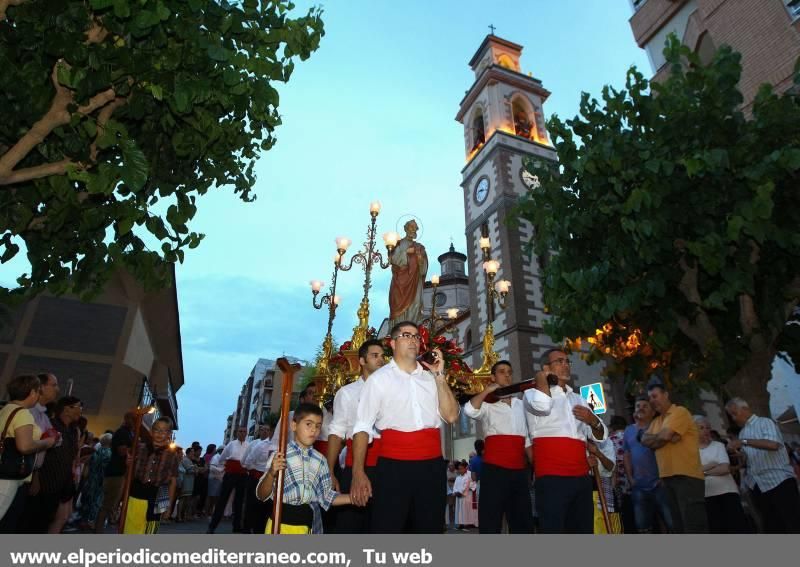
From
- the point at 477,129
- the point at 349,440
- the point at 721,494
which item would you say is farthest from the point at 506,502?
the point at 477,129

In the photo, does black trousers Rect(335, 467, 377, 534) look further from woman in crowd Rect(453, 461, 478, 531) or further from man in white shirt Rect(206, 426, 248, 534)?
woman in crowd Rect(453, 461, 478, 531)

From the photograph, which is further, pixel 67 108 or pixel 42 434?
pixel 42 434

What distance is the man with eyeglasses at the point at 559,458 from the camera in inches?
161

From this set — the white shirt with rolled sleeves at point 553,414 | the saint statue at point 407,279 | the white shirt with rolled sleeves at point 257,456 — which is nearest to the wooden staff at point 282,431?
the white shirt with rolled sleeves at point 553,414

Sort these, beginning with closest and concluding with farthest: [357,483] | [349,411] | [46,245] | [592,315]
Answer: [357,483] → [349,411] → [46,245] → [592,315]

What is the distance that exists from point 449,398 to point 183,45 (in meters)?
3.96

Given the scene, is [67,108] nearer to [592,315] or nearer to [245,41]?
[245,41]

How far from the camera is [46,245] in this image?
217 inches

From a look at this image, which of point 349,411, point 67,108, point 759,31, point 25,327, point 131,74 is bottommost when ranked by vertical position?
point 349,411

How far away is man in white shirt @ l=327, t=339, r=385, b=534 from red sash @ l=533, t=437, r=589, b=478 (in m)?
1.51

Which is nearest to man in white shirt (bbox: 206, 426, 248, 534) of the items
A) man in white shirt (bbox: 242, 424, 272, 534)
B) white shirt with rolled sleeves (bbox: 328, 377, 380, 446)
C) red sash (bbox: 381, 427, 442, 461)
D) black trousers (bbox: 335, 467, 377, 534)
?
man in white shirt (bbox: 242, 424, 272, 534)
